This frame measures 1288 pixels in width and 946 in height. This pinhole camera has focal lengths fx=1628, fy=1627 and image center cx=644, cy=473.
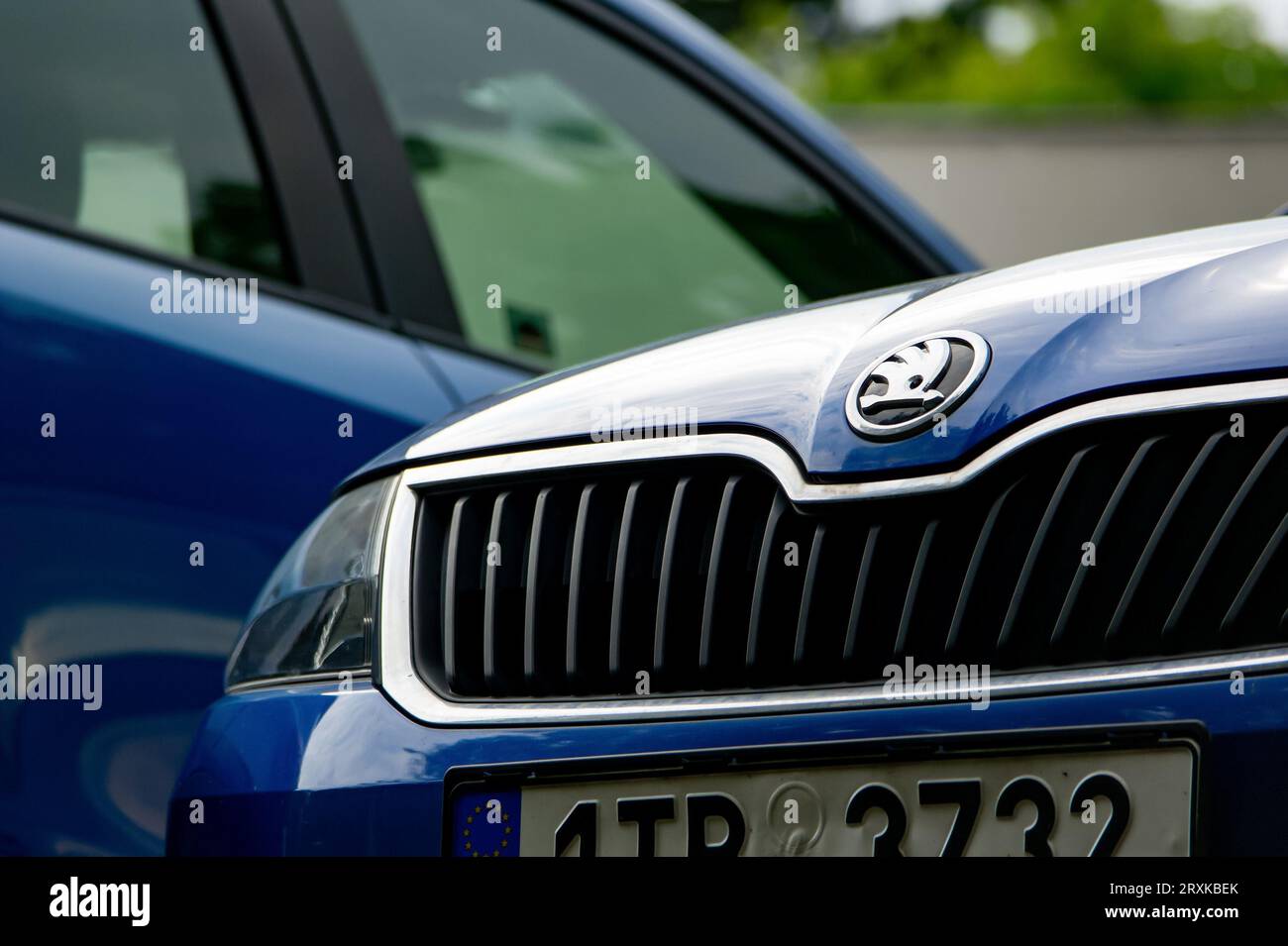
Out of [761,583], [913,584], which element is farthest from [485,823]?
[913,584]

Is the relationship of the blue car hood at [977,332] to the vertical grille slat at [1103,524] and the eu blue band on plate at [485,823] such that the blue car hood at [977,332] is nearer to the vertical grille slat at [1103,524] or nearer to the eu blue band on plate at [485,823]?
the vertical grille slat at [1103,524]

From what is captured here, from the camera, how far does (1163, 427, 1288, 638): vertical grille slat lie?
129 cm

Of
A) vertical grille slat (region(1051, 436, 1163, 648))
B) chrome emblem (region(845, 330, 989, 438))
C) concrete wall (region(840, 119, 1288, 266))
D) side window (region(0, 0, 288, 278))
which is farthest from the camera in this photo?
concrete wall (region(840, 119, 1288, 266))

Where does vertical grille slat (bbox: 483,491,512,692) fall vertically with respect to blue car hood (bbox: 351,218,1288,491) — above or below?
below

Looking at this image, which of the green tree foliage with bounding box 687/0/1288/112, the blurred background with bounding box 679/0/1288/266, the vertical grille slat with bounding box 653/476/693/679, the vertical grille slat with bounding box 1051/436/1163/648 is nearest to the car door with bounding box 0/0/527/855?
the vertical grille slat with bounding box 653/476/693/679

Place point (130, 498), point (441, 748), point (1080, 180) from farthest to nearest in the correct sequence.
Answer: point (1080, 180) < point (130, 498) < point (441, 748)

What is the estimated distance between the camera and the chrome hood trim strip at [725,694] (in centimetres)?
130

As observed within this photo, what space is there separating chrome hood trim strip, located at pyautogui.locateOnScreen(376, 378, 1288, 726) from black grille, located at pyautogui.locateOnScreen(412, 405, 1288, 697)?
12 mm

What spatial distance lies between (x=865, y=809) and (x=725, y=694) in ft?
0.57

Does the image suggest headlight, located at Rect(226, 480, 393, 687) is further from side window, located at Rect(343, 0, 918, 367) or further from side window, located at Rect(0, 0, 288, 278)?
side window, located at Rect(343, 0, 918, 367)

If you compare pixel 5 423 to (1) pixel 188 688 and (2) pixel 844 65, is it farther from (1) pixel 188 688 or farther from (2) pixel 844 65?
(2) pixel 844 65

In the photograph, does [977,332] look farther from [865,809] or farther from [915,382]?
[865,809]

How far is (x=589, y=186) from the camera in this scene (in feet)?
9.50

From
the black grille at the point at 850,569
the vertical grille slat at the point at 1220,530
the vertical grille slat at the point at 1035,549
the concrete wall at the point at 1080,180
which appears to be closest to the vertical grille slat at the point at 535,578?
the black grille at the point at 850,569
